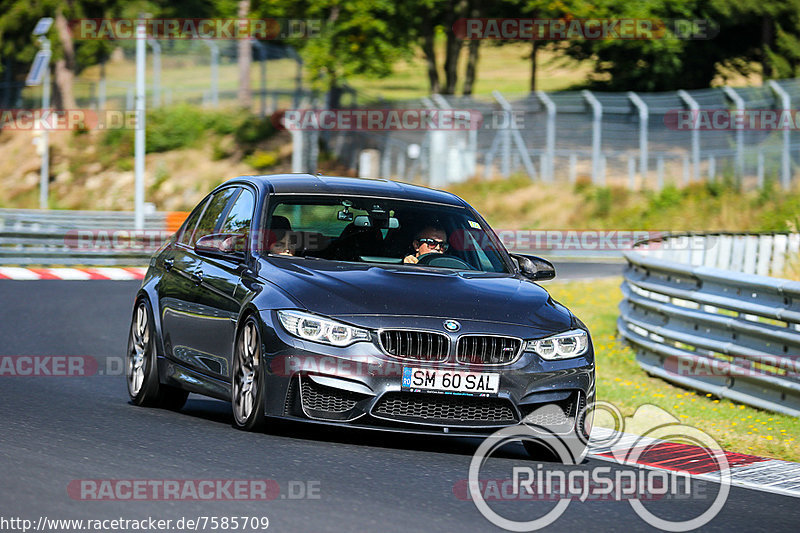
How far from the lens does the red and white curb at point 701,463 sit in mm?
8125

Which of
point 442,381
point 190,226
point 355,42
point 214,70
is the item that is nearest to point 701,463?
point 442,381

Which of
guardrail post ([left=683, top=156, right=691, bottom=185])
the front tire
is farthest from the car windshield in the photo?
guardrail post ([left=683, top=156, right=691, bottom=185])

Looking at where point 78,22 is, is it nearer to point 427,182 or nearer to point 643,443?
point 427,182

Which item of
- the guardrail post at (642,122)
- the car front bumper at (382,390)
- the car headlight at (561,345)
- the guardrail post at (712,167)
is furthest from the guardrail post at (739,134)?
the car front bumper at (382,390)

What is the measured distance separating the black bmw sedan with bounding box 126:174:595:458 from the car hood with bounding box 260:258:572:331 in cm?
1

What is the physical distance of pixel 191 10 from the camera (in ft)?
301

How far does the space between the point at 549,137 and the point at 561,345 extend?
36.2 meters

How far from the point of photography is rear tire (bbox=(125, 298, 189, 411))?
10.2 meters

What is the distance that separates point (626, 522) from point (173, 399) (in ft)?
14.6

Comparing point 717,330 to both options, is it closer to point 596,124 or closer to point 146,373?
point 146,373

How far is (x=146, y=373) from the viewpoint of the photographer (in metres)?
Answer: 10.2

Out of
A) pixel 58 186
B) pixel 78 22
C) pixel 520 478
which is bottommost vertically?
pixel 58 186

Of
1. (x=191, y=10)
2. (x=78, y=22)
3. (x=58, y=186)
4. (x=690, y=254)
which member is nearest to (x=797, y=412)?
(x=690, y=254)

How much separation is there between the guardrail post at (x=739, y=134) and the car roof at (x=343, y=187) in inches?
1156
